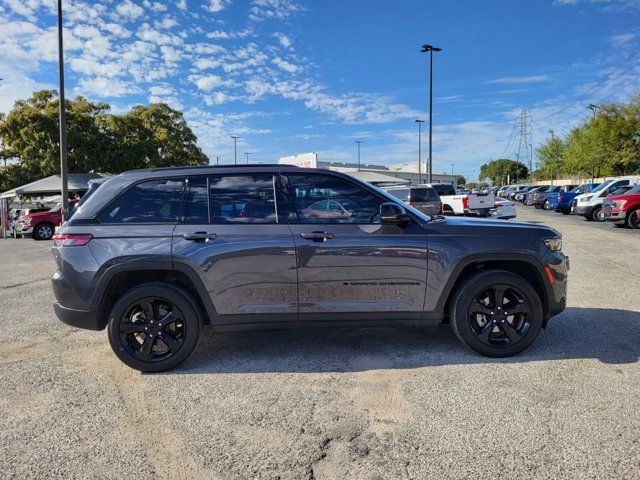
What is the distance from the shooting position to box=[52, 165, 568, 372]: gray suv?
160 inches

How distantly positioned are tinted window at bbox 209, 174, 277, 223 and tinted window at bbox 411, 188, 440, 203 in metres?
12.4

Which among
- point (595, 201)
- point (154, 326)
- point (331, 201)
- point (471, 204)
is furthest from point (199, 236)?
point (595, 201)

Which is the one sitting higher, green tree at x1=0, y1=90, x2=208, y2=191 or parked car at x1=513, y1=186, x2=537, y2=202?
green tree at x1=0, y1=90, x2=208, y2=191

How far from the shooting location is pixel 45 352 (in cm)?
477

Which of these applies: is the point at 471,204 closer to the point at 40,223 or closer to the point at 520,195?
the point at 40,223

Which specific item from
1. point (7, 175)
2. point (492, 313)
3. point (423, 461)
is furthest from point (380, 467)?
point (7, 175)

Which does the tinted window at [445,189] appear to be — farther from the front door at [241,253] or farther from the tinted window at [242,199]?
the front door at [241,253]

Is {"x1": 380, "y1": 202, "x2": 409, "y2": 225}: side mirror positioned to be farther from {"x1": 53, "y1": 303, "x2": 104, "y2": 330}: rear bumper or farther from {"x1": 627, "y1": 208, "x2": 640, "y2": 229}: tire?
{"x1": 627, "y1": 208, "x2": 640, "y2": 229}: tire

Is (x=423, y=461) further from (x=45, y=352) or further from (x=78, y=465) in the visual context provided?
(x=45, y=352)

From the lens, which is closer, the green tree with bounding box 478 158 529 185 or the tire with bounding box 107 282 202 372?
the tire with bounding box 107 282 202 372

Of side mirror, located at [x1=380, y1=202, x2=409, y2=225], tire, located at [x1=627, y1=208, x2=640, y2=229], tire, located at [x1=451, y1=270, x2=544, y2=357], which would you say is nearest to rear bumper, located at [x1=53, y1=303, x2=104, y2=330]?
side mirror, located at [x1=380, y1=202, x2=409, y2=225]

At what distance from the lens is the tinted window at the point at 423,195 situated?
52.9 ft

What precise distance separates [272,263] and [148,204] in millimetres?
1244

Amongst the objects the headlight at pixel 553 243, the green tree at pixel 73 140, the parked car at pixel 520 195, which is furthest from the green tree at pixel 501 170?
the headlight at pixel 553 243
